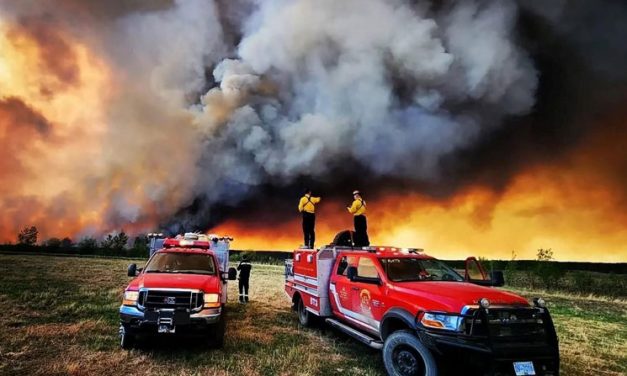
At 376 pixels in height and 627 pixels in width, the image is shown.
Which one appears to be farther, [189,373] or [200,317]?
[200,317]

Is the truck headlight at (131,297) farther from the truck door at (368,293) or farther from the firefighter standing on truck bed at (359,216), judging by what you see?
the firefighter standing on truck bed at (359,216)

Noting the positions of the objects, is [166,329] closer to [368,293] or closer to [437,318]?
[368,293]

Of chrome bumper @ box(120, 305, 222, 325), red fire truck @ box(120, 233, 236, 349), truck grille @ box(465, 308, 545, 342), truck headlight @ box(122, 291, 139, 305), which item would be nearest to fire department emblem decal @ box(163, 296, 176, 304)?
red fire truck @ box(120, 233, 236, 349)

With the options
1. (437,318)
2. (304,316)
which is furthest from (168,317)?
(437,318)

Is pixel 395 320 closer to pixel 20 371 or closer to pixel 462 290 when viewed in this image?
pixel 462 290

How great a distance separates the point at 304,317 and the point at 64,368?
5.68 meters

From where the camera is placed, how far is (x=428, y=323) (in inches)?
227

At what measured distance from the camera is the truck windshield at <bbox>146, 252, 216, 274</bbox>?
9073mm

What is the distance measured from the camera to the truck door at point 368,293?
7125mm

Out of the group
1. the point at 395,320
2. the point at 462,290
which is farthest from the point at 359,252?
the point at 462,290

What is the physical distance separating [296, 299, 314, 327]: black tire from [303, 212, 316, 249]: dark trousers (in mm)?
2729

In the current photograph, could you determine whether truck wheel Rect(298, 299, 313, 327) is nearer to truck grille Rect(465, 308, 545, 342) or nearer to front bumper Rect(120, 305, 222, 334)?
front bumper Rect(120, 305, 222, 334)

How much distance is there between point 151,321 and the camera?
723cm

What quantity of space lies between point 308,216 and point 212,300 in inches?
242
